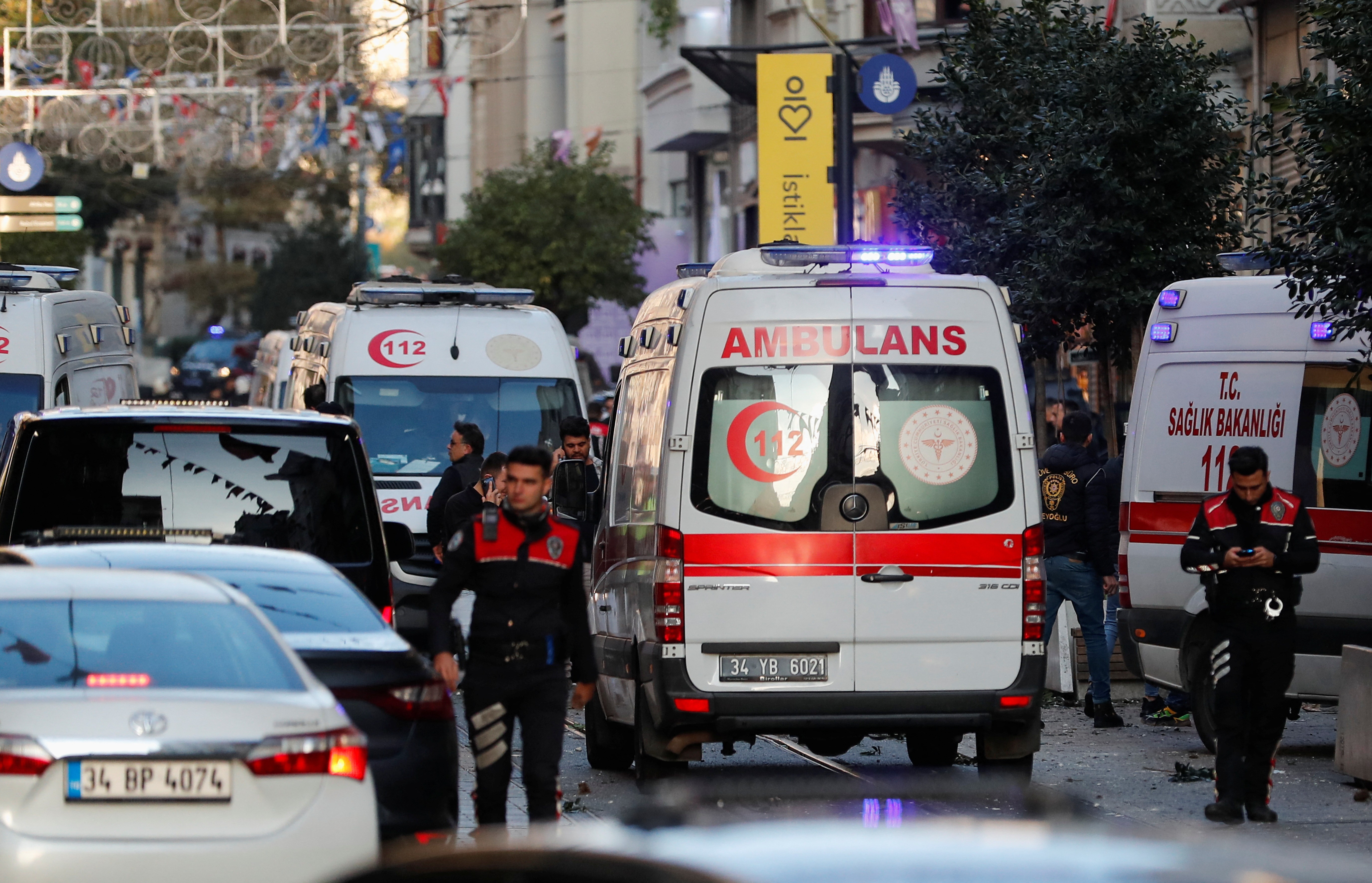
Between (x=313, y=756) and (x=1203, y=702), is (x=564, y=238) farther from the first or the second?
(x=313, y=756)

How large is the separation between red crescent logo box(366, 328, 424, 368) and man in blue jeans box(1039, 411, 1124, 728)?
603cm

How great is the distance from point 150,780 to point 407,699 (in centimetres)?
131

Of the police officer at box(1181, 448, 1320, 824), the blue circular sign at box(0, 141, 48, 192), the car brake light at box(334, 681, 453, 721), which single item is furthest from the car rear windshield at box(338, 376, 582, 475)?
the blue circular sign at box(0, 141, 48, 192)

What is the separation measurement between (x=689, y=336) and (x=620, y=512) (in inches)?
55.3

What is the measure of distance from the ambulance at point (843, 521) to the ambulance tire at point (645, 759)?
0.13 m

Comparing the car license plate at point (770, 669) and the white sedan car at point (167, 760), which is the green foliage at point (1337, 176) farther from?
the white sedan car at point (167, 760)

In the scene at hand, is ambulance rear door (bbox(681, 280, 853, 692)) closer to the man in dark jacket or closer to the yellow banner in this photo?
the man in dark jacket

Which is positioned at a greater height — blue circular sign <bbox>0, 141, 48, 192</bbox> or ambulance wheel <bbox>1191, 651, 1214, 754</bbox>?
blue circular sign <bbox>0, 141, 48, 192</bbox>

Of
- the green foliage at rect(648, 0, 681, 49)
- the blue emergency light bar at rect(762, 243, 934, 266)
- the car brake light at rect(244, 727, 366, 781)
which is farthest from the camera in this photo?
the green foliage at rect(648, 0, 681, 49)

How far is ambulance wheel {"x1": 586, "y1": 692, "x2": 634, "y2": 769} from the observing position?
11.3 metres

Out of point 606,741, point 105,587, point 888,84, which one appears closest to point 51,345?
point 606,741

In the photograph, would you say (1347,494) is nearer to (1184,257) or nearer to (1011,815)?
(1184,257)

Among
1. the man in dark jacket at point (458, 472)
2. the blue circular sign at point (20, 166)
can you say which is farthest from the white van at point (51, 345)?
the blue circular sign at point (20, 166)

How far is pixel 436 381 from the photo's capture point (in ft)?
58.6
